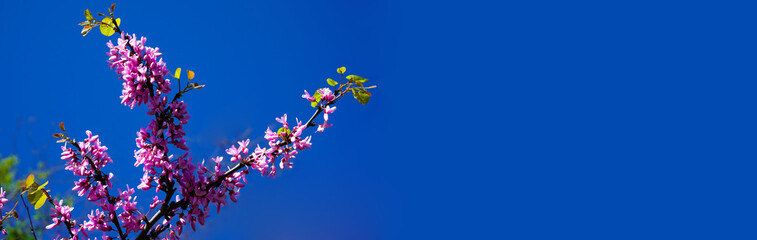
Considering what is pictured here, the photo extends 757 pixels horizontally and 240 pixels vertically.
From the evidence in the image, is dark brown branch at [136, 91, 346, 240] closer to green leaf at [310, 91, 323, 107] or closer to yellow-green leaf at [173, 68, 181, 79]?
green leaf at [310, 91, 323, 107]

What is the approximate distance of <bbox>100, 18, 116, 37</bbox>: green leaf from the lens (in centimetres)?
140

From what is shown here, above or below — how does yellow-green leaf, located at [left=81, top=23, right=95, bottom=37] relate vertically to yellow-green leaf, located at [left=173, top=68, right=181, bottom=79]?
above

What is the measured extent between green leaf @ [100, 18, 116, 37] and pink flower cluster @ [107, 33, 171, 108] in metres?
0.07

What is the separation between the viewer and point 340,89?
4.50 feet

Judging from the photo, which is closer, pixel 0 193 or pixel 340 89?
pixel 340 89

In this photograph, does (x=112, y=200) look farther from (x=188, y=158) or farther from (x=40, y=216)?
(x=40, y=216)

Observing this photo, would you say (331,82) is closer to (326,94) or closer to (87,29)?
(326,94)

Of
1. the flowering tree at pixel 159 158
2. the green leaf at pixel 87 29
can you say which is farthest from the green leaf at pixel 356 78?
the green leaf at pixel 87 29

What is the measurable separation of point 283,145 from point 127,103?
0.45 meters

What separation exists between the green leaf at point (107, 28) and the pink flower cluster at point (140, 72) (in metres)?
0.07

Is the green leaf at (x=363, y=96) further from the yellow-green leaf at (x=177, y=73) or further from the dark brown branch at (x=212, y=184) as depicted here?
the yellow-green leaf at (x=177, y=73)

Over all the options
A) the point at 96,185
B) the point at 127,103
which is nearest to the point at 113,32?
the point at 127,103

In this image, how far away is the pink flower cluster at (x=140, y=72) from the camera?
4.33 feet

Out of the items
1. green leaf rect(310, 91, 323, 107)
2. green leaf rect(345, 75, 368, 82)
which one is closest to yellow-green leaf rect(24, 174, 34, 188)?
green leaf rect(310, 91, 323, 107)
